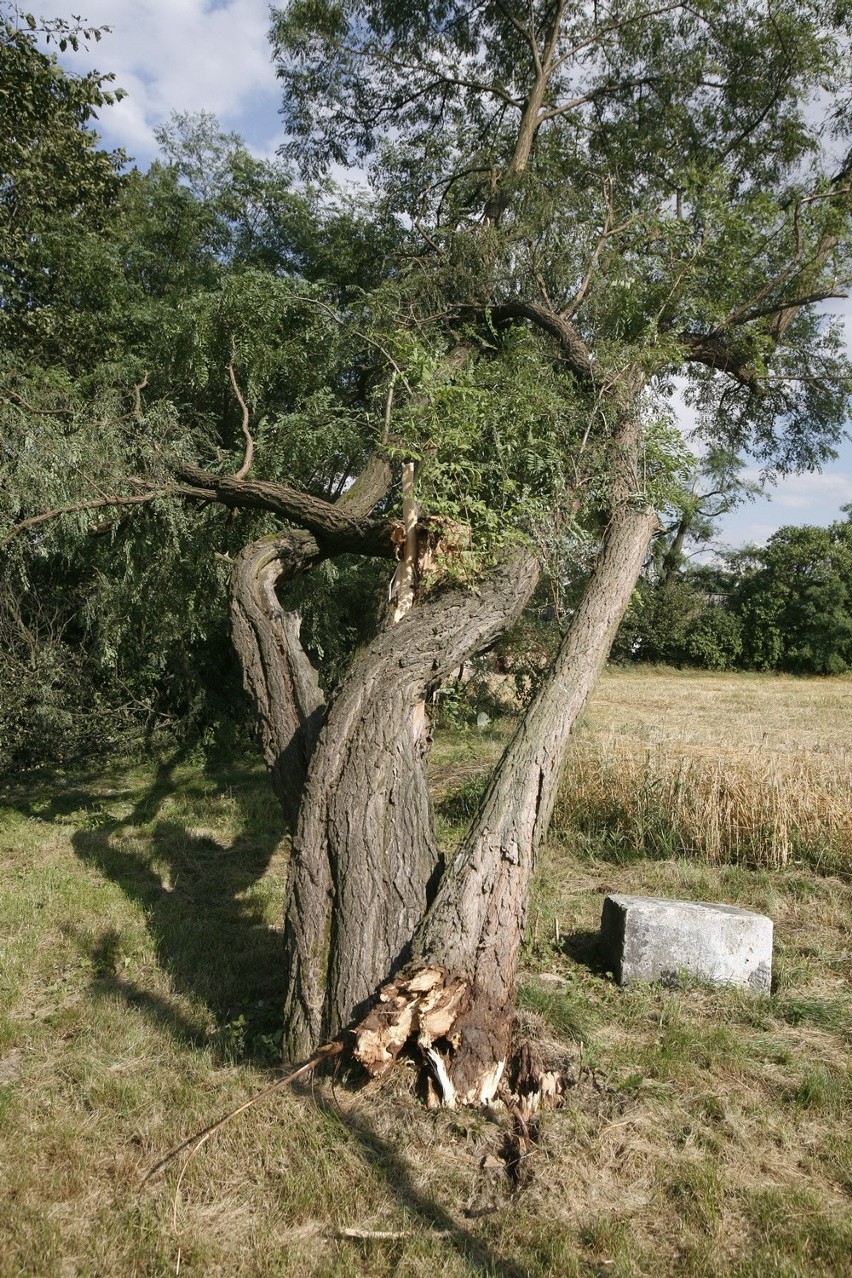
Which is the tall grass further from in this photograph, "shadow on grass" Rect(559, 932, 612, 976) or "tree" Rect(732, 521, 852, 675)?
"tree" Rect(732, 521, 852, 675)

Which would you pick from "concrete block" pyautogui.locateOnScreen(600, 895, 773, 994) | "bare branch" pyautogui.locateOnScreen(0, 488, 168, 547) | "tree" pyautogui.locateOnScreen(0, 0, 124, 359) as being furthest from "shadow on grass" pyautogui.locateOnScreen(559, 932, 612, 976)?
"tree" pyautogui.locateOnScreen(0, 0, 124, 359)

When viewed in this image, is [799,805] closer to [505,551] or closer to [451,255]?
[505,551]

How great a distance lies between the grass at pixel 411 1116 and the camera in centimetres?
304

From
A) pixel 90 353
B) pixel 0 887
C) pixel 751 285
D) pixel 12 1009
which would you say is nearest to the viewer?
pixel 12 1009

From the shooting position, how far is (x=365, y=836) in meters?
4.44

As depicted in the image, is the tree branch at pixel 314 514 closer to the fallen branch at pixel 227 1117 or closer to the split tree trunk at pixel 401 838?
the split tree trunk at pixel 401 838

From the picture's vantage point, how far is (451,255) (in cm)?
971

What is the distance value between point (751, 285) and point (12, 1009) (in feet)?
31.3

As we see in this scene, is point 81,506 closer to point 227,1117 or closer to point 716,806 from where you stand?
point 227,1117

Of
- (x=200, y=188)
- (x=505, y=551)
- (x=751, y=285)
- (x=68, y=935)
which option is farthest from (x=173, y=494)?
(x=200, y=188)

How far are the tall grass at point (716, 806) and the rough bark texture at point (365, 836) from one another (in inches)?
115

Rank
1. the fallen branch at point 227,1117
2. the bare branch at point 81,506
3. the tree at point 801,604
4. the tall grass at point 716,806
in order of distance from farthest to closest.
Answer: the tree at point 801,604 < the tall grass at point 716,806 < the bare branch at point 81,506 < the fallen branch at point 227,1117

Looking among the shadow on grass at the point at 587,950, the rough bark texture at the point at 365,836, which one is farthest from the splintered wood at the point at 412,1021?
the shadow on grass at the point at 587,950

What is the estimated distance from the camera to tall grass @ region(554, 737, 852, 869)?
6.83 metres
